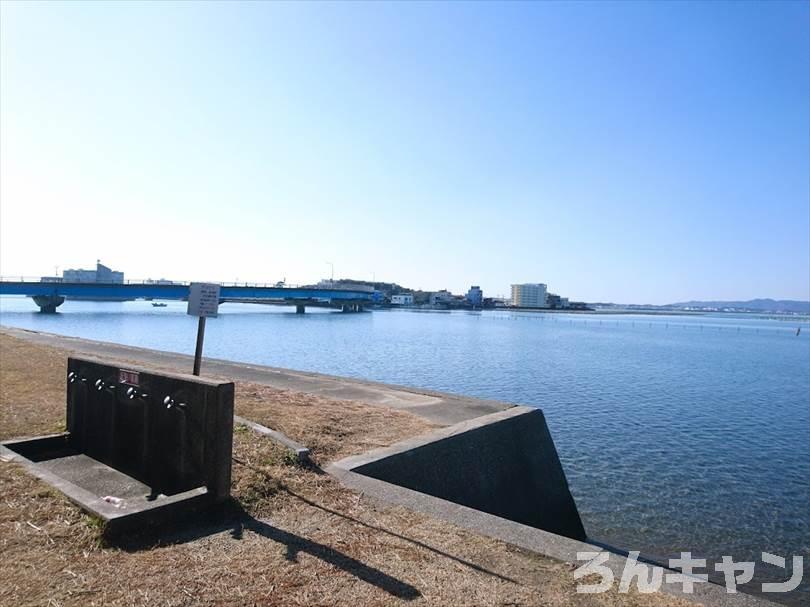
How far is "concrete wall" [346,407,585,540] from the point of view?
7.06m

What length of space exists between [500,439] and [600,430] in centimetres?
857

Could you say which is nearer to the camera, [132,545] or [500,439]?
[132,545]

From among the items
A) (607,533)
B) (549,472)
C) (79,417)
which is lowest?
(607,533)

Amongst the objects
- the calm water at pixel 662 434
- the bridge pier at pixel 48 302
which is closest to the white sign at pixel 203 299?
the calm water at pixel 662 434

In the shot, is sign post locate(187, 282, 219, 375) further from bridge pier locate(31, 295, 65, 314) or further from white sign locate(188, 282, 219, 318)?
bridge pier locate(31, 295, 65, 314)

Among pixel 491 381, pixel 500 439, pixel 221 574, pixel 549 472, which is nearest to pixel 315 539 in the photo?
A: pixel 221 574

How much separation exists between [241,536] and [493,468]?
4.88 m

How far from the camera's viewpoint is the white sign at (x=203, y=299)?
Answer: 23.4 feet

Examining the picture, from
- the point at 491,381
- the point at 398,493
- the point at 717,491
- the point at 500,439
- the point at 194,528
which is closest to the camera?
the point at 194,528

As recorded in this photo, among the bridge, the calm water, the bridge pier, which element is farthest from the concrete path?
the bridge pier

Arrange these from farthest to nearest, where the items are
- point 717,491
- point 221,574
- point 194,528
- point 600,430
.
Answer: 1. point 600,430
2. point 717,491
3. point 194,528
4. point 221,574

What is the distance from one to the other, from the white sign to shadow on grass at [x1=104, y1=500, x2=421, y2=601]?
2.85 m

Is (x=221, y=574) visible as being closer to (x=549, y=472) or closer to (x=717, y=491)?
(x=549, y=472)

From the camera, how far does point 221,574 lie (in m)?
3.92
